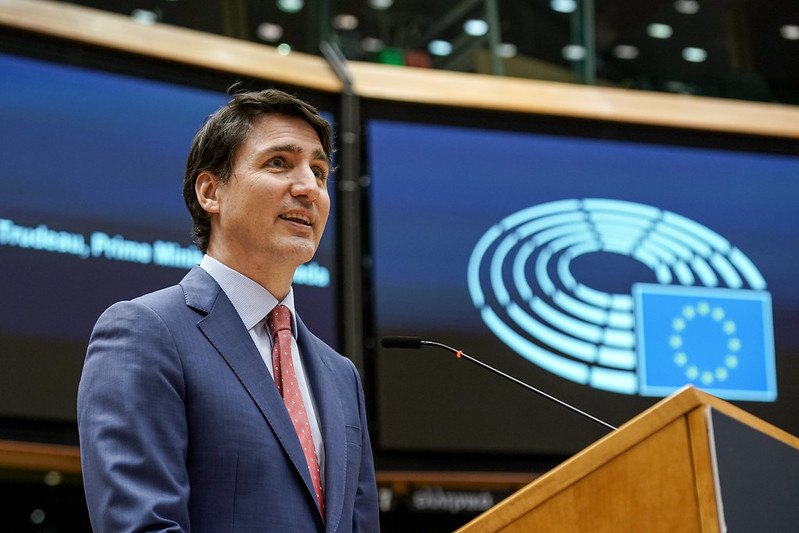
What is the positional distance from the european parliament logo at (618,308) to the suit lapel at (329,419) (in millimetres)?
3432

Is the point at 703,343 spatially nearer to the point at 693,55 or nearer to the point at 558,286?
the point at 558,286

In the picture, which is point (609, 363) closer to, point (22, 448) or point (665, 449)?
point (22, 448)

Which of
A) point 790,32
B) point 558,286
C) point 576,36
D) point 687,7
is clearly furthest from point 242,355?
point 790,32

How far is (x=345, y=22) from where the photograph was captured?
5922mm

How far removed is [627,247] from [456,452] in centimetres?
144

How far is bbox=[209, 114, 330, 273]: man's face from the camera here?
1940mm

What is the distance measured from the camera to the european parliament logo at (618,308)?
5.47 m

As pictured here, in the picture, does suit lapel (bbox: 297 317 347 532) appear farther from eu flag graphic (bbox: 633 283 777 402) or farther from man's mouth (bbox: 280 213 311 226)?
eu flag graphic (bbox: 633 283 777 402)

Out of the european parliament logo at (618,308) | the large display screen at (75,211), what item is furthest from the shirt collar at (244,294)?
the european parliament logo at (618,308)

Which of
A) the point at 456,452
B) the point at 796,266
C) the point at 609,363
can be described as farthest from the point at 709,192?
the point at 456,452

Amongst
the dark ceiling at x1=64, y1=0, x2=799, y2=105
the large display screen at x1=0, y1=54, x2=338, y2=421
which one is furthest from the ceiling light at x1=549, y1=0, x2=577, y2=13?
the large display screen at x1=0, y1=54, x2=338, y2=421

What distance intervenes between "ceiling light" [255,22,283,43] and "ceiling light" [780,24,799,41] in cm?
315

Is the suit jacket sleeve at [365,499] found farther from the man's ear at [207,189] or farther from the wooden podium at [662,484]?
the man's ear at [207,189]

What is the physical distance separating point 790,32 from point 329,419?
18.4 ft
